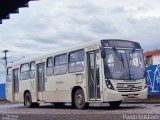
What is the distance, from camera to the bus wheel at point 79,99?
59.4 feet

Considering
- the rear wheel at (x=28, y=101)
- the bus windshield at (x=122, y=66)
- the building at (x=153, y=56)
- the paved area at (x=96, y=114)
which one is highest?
the building at (x=153, y=56)

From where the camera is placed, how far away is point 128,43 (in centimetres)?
1781

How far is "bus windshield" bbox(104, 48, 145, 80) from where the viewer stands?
55.4 ft

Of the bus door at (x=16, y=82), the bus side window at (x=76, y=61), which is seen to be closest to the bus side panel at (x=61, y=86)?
the bus side window at (x=76, y=61)

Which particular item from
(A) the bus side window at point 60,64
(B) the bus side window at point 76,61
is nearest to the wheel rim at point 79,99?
(B) the bus side window at point 76,61

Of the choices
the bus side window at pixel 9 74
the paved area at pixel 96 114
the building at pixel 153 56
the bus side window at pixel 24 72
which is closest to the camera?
the paved area at pixel 96 114

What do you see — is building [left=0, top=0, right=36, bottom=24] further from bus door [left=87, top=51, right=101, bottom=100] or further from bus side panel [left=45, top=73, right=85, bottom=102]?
bus side panel [left=45, top=73, right=85, bottom=102]

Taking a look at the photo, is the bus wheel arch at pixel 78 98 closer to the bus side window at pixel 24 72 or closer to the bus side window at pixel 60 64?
the bus side window at pixel 60 64

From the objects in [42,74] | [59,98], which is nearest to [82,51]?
[59,98]

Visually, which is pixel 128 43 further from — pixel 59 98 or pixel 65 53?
pixel 59 98

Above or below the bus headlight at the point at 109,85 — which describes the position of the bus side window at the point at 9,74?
above

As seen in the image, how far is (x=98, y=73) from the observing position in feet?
56.2

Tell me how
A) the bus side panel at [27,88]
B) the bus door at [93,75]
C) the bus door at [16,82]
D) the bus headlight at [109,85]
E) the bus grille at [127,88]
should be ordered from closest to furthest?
the bus headlight at [109,85], the bus grille at [127,88], the bus door at [93,75], the bus side panel at [27,88], the bus door at [16,82]

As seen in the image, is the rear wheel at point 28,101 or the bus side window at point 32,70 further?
the rear wheel at point 28,101
